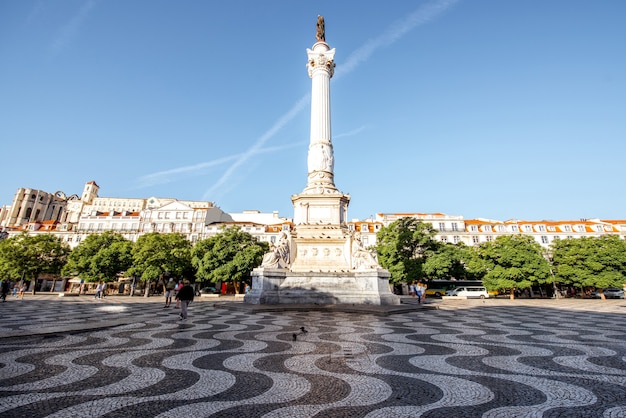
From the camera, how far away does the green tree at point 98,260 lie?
1550 inches

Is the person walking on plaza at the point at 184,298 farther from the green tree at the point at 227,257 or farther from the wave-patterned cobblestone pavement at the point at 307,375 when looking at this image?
the green tree at the point at 227,257

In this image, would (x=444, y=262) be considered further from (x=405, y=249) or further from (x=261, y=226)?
(x=261, y=226)

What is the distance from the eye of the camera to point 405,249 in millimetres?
38844

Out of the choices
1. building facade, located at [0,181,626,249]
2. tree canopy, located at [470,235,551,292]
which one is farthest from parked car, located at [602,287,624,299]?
tree canopy, located at [470,235,551,292]

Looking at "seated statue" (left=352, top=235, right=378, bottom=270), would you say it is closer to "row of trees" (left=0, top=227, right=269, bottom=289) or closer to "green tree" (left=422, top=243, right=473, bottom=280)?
Result: "row of trees" (left=0, top=227, right=269, bottom=289)

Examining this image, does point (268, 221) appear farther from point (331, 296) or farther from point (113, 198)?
point (113, 198)

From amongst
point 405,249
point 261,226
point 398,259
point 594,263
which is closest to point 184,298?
point 398,259

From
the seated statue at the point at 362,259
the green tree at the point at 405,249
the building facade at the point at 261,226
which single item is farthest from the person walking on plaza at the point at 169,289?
the building facade at the point at 261,226

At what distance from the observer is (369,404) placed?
3232 mm

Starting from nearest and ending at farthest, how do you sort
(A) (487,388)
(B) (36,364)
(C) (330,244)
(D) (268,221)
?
(A) (487,388), (B) (36,364), (C) (330,244), (D) (268,221)

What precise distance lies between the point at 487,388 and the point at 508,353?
2.50m

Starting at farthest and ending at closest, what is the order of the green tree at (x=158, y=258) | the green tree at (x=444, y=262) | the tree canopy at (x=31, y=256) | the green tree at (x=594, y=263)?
1. the tree canopy at (x=31, y=256)
2. the green tree at (x=158, y=258)
3. the green tree at (x=444, y=262)
4. the green tree at (x=594, y=263)

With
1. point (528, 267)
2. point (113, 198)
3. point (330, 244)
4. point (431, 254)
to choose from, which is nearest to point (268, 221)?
point (431, 254)

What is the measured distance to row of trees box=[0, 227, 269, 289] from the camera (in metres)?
37.0
